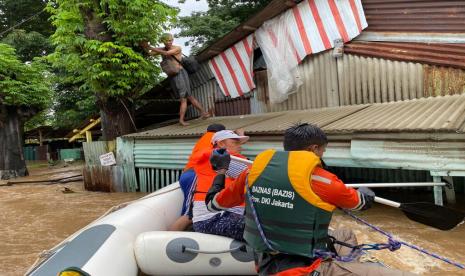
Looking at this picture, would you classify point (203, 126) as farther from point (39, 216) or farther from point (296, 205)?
point (296, 205)

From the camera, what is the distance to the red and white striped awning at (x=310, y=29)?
7.69 m

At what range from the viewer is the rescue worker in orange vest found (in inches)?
81.3

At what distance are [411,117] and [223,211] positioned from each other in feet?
10.7

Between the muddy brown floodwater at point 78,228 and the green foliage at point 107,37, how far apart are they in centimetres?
287

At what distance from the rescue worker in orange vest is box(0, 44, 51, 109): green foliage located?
13262 mm

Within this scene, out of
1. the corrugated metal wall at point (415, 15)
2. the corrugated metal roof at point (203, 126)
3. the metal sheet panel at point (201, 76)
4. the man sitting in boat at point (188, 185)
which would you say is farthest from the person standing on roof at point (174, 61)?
the man sitting in boat at point (188, 185)

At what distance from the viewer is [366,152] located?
5242 mm

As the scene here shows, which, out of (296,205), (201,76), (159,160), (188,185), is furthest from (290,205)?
(201,76)

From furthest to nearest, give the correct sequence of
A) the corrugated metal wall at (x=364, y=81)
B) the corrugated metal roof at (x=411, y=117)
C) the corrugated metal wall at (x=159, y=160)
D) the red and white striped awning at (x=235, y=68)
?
1. the red and white striped awning at (x=235, y=68)
2. the corrugated metal wall at (x=159, y=160)
3. the corrugated metal wall at (x=364, y=81)
4. the corrugated metal roof at (x=411, y=117)

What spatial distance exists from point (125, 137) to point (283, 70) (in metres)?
4.09

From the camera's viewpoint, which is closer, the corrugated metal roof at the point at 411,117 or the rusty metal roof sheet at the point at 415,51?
the corrugated metal roof at the point at 411,117

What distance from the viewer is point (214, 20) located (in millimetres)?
14695

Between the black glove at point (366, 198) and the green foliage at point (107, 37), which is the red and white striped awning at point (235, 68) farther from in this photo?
the black glove at point (366, 198)

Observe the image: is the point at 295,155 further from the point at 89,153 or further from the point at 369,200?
the point at 89,153
